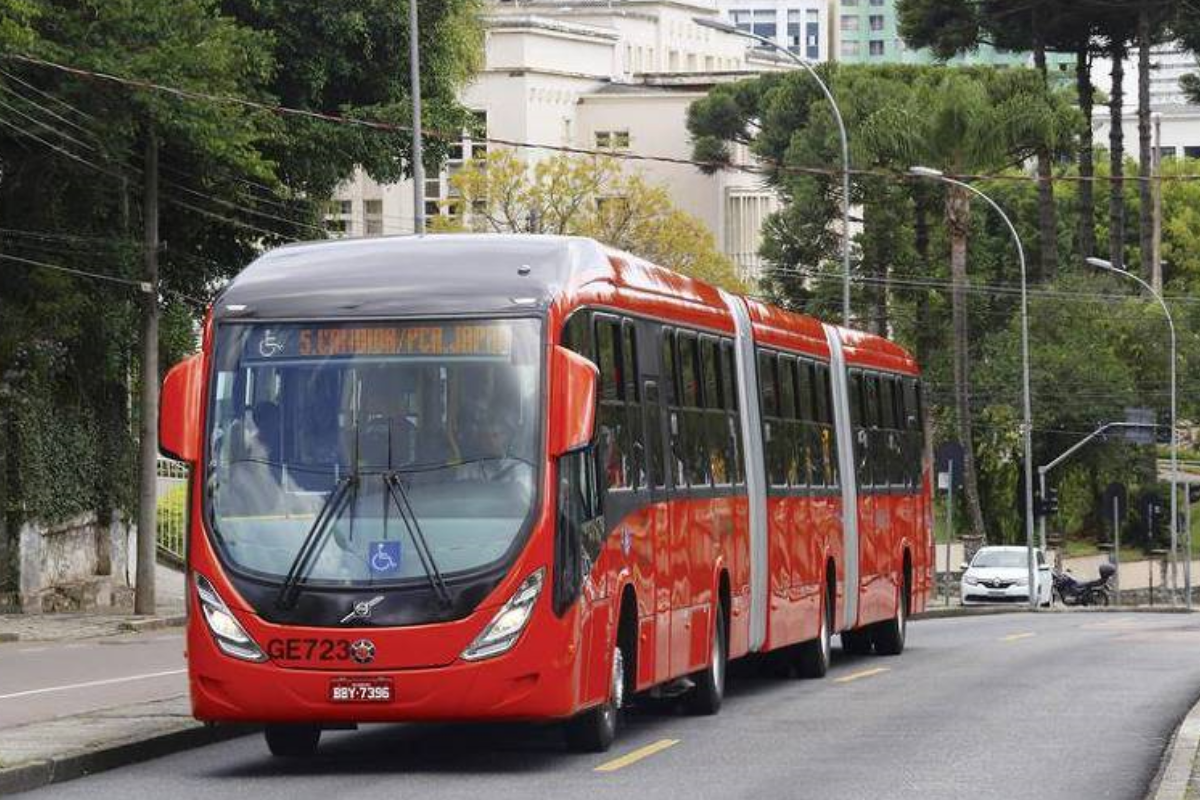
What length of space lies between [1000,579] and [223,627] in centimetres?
4931

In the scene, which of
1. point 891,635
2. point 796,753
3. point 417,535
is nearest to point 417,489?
point 417,535

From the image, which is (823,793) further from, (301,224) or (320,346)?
(301,224)

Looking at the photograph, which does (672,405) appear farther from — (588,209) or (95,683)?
(588,209)

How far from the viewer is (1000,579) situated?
65438 mm

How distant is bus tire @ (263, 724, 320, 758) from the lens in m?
18.4

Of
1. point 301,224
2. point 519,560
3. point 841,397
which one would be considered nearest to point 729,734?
point 519,560

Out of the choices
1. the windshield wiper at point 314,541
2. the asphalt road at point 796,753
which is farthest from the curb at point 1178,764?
the windshield wiper at point 314,541

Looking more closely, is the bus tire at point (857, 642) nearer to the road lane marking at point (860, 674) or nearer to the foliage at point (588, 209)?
the road lane marking at point (860, 674)

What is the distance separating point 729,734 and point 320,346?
418cm

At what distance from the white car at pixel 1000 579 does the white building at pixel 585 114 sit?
52.2m

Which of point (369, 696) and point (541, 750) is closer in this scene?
point (369, 696)

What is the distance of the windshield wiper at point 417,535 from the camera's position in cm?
1706

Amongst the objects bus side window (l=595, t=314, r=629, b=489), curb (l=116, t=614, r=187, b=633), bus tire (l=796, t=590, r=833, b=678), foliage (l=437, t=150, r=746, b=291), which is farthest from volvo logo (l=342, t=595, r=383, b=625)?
foliage (l=437, t=150, r=746, b=291)

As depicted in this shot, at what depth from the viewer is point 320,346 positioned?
58.4 feet
